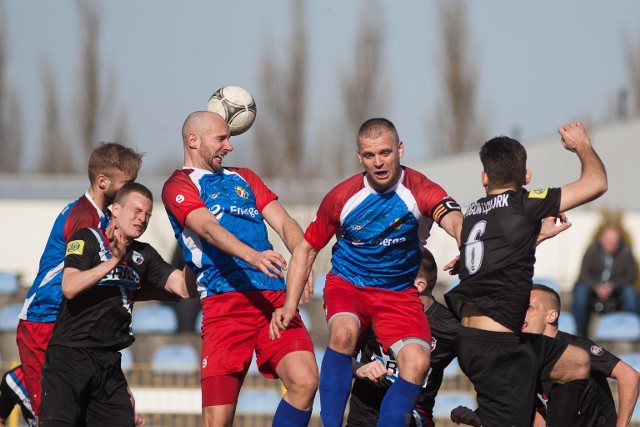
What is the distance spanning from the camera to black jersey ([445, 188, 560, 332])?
6.40 meters

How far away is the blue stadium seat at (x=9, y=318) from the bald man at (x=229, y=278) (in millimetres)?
7578

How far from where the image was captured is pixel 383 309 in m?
7.11

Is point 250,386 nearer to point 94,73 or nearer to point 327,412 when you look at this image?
point 327,412

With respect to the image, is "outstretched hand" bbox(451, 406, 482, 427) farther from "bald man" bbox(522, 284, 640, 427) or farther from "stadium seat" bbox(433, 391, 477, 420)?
"stadium seat" bbox(433, 391, 477, 420)

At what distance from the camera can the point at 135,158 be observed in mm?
7512

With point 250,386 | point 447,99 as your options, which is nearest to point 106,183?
point 250,386

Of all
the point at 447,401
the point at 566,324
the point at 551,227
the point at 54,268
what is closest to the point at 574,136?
the point at 551,227

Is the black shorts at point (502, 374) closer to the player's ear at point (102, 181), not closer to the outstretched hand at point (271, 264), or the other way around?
the outstretched hand at point (271, 264)

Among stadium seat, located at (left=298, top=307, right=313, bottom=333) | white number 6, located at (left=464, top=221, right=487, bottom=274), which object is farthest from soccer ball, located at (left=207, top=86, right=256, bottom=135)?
stadium seat, located at (left=298, top=307, right=313, bottom=333)

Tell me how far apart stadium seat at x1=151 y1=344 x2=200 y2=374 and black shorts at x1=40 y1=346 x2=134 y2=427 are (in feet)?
13.8

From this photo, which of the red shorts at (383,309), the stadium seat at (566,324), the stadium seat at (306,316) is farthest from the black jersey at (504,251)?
the stadium seat at (306,316)

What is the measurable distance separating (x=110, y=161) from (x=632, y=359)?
656 centimetres

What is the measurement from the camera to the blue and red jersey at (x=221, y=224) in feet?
23.2

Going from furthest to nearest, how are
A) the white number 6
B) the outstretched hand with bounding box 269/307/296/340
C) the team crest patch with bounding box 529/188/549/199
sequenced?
the outstretched hand with bounding box 269/307/296/340
the white number 6
the team crest patch with bounding box 529/188/549/199
